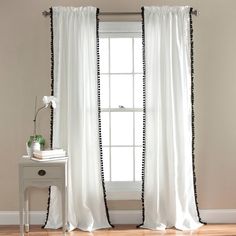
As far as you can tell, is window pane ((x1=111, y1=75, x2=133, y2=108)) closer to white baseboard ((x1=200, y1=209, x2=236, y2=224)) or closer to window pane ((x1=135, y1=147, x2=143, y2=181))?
window pane ((x1=135, y1=147, x2=143, y2=181))

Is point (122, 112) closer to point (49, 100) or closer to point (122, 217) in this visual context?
point (49, 100)

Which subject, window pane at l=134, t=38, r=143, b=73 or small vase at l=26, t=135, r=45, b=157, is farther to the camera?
window pane at l=134, t=38, r=143, b=73

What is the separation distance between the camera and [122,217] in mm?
4898

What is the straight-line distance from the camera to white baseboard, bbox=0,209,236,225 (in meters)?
4.89

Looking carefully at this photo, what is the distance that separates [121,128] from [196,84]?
0.90 metres

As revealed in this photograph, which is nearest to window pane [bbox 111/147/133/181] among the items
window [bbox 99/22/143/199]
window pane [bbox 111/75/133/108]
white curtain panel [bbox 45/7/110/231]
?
window [bbox 99/22/143/199]

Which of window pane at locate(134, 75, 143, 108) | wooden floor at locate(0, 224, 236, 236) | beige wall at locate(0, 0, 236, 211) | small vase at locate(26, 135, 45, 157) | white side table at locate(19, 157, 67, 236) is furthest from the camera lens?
window pane at locate(134, 75, 143, 108)

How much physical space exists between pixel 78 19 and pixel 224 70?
156 centimetres

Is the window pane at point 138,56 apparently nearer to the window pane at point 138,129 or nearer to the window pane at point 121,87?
the window pane at point 121,87

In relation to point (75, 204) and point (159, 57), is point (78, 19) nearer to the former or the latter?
point (159, 57)

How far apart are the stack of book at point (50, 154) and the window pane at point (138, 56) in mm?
1197

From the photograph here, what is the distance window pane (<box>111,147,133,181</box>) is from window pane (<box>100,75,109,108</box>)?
484mm

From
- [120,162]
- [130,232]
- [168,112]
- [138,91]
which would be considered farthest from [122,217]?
[138,91]

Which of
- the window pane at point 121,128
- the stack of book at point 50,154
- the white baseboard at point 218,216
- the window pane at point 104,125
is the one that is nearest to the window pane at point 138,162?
the window pane at point 121,128
